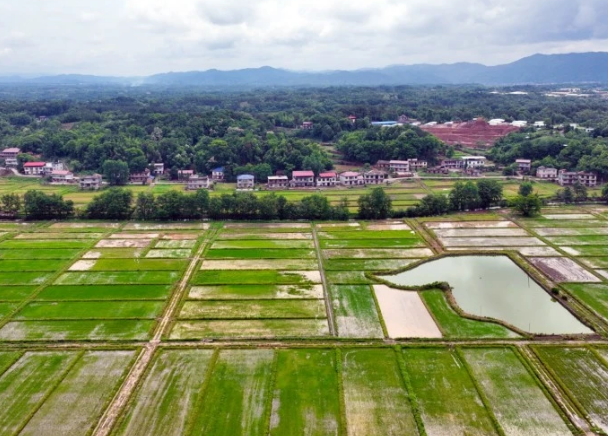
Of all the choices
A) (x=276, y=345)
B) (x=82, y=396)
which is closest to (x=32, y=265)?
(x=82, y=396)

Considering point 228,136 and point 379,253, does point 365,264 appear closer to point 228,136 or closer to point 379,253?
point 379,253

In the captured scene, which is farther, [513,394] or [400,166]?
[400,166]

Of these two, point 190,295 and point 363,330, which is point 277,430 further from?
point 190,295

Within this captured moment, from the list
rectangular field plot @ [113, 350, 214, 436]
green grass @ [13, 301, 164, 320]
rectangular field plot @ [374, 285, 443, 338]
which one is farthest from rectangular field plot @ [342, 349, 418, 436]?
green grass @ [13, 301, 164, 320]

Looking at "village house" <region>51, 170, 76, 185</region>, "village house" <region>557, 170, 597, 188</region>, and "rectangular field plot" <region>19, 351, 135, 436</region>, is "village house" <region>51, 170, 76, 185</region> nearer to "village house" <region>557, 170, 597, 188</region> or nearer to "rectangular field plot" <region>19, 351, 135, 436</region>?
"rectangular field plot" <region>19, 351, 135, 436</region>

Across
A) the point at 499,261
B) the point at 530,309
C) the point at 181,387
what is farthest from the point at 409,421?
the point at 499,261

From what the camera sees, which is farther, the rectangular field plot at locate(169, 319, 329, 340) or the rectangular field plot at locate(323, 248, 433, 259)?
the rectangular field plot at locate(323, 248, 433, 259)
